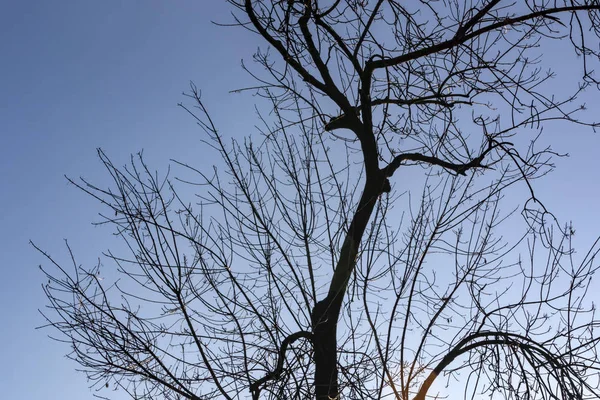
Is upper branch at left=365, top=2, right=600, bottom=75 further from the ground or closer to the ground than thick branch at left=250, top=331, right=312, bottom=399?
further from the ground

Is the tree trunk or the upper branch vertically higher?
the upper branch

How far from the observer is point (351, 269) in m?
3.06

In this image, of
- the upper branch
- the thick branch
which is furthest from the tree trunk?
the upper branch

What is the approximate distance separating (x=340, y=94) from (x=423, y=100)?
496 millimetres

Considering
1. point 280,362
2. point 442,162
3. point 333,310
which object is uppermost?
point 442,162

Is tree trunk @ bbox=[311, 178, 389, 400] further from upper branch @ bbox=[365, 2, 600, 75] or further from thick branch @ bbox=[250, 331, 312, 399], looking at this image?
upper branch @ bbox=[365, 2, 600, 75]

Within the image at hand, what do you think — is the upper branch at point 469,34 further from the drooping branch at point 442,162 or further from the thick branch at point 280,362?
the thick branch at point 280,362

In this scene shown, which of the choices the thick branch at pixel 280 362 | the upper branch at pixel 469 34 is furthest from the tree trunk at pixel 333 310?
the upper branch at pixel 469 34

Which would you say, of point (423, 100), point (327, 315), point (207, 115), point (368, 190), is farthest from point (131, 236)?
point (423, 100)

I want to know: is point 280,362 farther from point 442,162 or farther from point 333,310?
point 442,162

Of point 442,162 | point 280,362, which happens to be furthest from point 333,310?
point 442,162

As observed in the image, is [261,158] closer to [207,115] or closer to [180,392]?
[207,115]

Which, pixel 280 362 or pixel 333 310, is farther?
pixel 333 310

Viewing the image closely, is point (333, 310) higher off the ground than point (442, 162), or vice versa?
point (442, 162)
